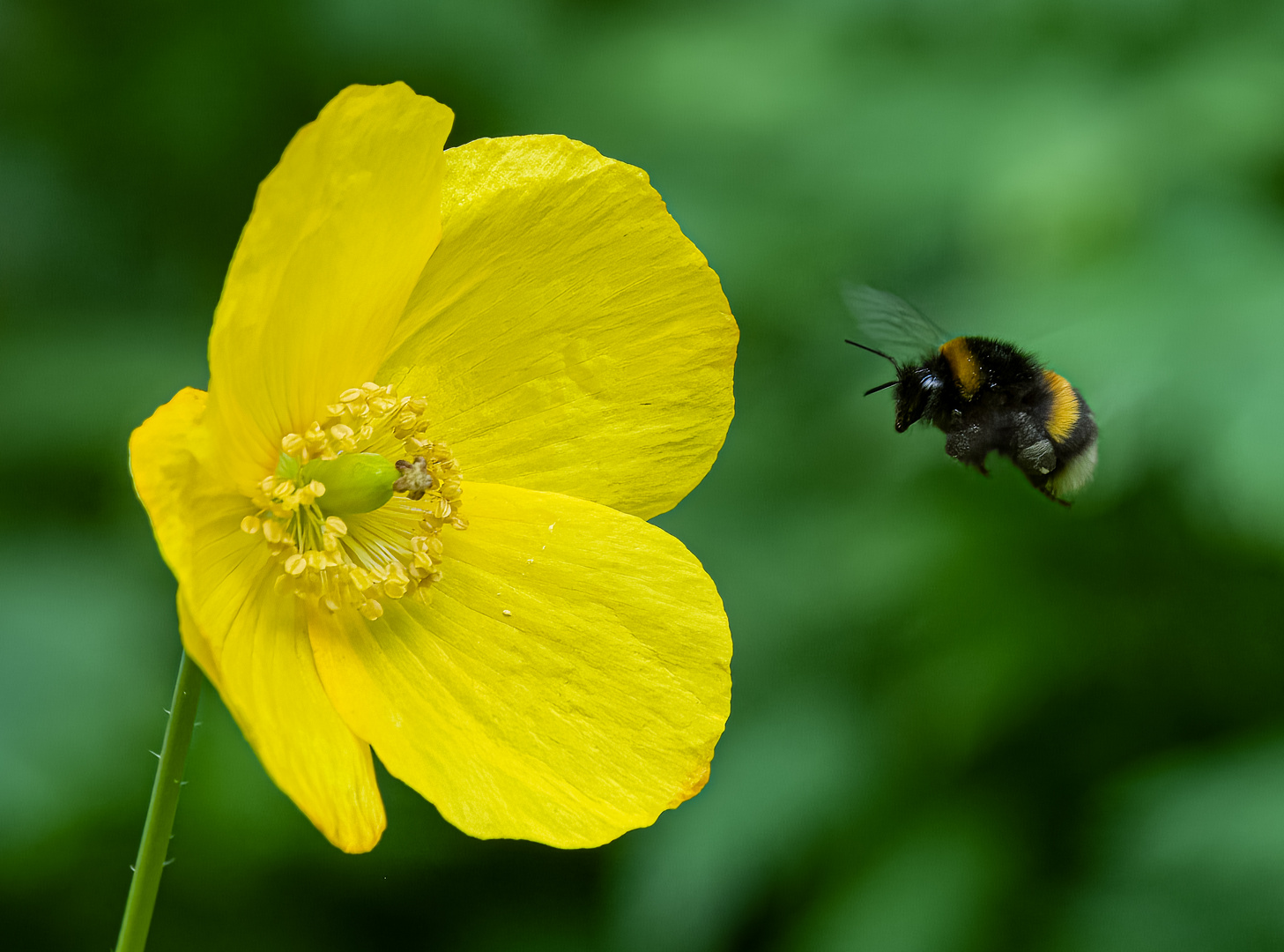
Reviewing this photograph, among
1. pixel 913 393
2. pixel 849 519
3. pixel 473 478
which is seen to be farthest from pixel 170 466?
A: pixel 849 519

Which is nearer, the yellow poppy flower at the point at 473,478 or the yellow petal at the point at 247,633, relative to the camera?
the yellow petal at the point at 247,633

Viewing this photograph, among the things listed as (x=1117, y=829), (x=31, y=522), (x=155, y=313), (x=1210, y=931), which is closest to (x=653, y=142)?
(x=155, y=313)

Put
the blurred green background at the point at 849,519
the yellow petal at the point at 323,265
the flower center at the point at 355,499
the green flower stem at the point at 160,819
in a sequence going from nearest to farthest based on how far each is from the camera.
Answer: the green flower stem at the point at 160,819 → the yellow petal at the point at 323,265 → the flower center at the point at 355,499 → the blurred green background at the point at 849,519

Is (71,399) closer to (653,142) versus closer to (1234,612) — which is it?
(653,142)

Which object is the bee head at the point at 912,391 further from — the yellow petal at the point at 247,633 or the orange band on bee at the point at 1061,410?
the yellow petal at the point at 247,633

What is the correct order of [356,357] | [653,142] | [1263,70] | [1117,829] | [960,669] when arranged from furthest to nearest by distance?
[653,142], [1263,70], [960,669], [1117,829], [356,357]

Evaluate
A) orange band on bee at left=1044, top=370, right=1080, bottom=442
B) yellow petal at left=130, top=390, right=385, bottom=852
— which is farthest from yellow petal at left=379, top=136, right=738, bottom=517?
orange band on bee at left=1044, top=370, right=1080, bottom=442

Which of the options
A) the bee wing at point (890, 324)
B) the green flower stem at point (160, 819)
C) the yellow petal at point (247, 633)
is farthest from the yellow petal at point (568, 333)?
the green flower stem at point (160, 819)
